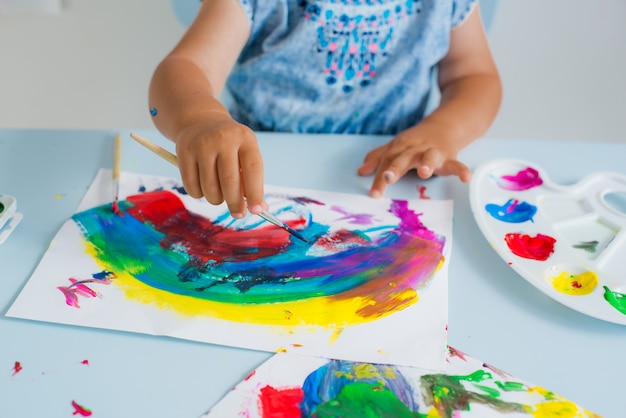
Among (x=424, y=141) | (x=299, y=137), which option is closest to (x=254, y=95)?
(x=299, y=137)

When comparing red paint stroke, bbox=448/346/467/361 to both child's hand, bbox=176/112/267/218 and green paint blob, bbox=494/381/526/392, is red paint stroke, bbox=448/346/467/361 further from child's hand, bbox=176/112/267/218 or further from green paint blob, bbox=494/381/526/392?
child's hand, bbox=176/112/267/218

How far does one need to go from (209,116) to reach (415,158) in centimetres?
22

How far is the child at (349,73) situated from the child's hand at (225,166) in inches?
2.8

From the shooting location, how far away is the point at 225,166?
0.51 metres

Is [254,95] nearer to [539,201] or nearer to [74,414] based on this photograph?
[539,201]

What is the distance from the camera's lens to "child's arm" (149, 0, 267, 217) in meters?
0.52

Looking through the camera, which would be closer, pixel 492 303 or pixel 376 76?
pixel 492 303

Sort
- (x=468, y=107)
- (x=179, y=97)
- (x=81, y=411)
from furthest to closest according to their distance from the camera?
(x=468, y=107)
(x=179, y=97)
(x=81, y=411)

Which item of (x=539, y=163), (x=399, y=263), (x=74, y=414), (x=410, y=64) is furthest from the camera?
(x=410, y=64)

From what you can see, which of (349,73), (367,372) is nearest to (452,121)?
(349,73)

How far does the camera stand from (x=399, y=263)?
0.53 m

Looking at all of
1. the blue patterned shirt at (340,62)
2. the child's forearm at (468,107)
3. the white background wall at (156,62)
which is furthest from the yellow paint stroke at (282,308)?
the white background wall at (156,62)

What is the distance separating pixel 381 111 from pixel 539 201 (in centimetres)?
29

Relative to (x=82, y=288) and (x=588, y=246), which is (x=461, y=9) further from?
(x=82, y=288)
